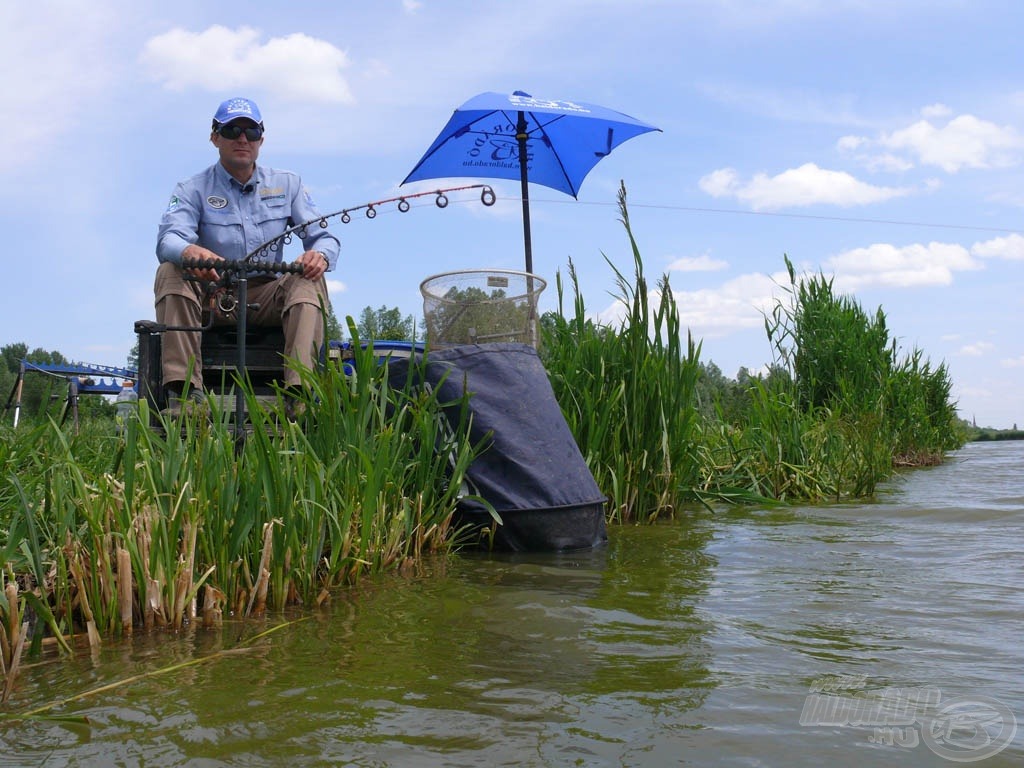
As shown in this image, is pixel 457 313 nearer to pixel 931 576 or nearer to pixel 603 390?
pixel 603 390

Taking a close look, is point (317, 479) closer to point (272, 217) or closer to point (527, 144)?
point (272, 217)

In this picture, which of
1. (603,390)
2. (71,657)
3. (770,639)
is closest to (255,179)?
(603,390)

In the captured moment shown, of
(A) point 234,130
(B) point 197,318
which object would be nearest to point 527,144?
(A) point 234,130

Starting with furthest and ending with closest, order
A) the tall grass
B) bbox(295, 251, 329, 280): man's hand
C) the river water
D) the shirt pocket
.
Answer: the shirt pocket < bbox(295, 251, 329, 280): man's hand < the tall grass < the river water

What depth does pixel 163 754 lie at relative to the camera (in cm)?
144

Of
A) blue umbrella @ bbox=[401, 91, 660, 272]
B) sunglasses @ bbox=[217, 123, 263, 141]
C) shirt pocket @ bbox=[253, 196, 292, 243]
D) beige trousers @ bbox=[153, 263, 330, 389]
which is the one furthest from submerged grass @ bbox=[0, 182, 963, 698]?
blue umbrella @ bbox=[401, 91, 660, 272]

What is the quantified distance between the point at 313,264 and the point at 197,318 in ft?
1.70

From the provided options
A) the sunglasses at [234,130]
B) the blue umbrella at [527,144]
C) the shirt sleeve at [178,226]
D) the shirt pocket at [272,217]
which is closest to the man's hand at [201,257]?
the shirt sleeve at [178,226]

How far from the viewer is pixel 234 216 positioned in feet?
13.8

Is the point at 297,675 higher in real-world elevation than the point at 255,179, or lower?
lower

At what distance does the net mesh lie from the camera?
4312 mm

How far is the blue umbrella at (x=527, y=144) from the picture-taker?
773 cm

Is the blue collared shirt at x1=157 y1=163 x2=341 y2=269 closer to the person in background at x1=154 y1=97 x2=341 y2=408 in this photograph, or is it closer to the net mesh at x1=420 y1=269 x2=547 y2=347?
the person in background at x1=154 y1=97 x2=341 y2=408

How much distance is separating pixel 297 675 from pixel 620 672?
0.64m
